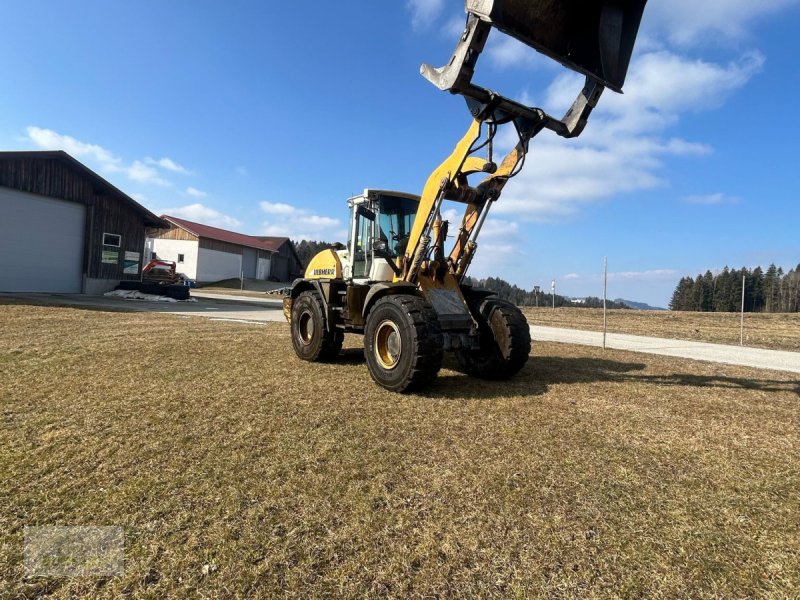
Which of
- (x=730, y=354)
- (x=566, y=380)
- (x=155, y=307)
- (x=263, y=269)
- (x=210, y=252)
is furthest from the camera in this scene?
(x=263, y=269)

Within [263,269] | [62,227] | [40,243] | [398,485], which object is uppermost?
[263,269]

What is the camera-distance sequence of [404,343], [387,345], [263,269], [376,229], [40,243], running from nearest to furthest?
[404,343]
[387,345]
[376,229]
[40,243]
[263,269]

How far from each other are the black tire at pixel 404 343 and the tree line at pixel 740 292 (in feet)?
206

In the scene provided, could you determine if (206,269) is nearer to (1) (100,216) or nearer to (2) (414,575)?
(1) (100,216)

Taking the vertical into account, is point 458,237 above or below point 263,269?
below

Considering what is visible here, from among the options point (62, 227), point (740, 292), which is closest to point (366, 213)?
point (62, 227)

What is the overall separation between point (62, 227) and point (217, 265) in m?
26.0

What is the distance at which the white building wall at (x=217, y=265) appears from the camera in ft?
144

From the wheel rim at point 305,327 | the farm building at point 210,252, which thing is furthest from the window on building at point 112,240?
the wheel rim at point 305,327

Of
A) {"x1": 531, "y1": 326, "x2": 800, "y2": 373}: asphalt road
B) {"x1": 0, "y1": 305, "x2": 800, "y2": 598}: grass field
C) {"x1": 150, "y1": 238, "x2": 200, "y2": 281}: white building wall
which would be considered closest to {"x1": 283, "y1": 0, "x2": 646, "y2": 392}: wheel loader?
{"x1": 0, "y1": 305, "x2": 800, "y2": 598}: grass field

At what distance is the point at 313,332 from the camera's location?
7828mm

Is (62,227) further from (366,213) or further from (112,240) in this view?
(366,213)

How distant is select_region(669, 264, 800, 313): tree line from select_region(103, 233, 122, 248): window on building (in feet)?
207

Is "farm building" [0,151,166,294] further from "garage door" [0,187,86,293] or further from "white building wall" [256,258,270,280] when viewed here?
"white building wall" [256,258,270,280]
